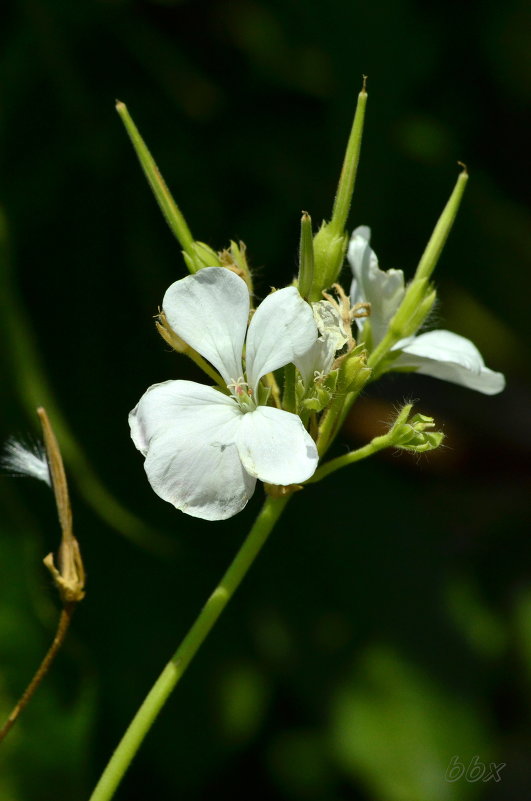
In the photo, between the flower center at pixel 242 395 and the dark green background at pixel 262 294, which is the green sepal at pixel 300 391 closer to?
the flower center at pixel 242 395

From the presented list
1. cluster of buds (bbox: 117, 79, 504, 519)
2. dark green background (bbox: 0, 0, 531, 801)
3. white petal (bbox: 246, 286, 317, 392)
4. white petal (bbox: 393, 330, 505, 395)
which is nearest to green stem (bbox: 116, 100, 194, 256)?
cluster of buds (bbox: 117, 79, 504, 519)

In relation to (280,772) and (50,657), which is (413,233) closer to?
(280,772)

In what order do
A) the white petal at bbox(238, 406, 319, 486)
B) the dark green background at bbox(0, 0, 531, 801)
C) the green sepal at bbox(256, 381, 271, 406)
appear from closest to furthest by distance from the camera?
the white petal at bbox(238, 406, 319, 486) < the green sepal at bbox(256, 381, 271, 406) < the dark green background at bbox(0, 0, 531, 801)

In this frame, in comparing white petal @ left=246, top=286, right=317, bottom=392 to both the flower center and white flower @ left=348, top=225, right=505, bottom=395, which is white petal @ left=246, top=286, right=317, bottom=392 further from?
white flower @ left=348, top=225, right=505, bottom=395

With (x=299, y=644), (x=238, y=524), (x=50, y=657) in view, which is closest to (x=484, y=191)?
(x=238, y=524)

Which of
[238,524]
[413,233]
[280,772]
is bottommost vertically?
[280,772]

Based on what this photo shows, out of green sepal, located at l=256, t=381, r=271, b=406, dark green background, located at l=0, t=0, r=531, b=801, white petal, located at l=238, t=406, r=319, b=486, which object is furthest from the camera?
dark green background, located at l=0, t=0, r=531, b=801

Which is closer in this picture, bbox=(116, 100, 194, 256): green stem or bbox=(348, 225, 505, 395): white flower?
bbox=(116, 100, 194, 256): green stem

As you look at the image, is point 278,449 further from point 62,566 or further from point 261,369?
point 62,566
